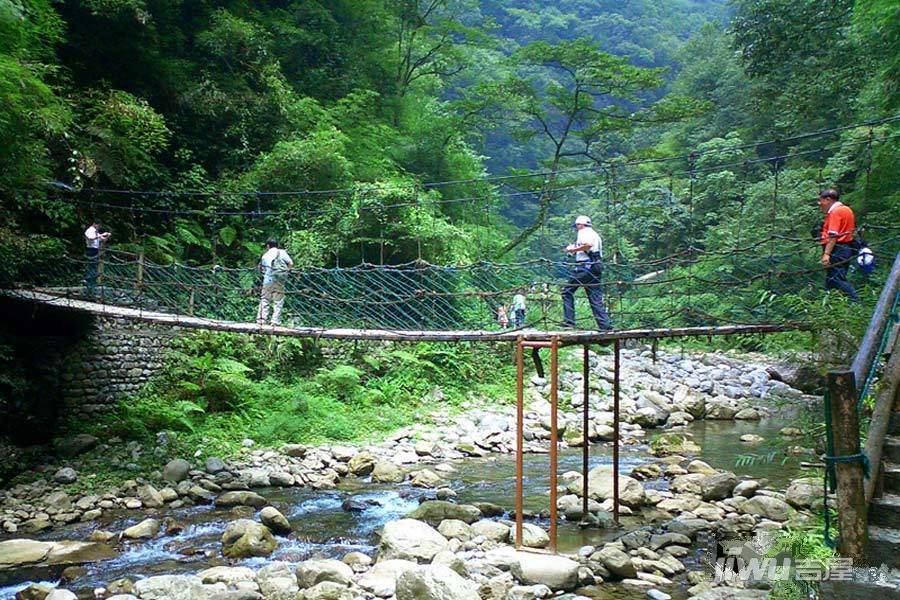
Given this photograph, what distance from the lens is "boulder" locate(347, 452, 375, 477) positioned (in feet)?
23.0

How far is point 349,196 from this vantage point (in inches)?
401

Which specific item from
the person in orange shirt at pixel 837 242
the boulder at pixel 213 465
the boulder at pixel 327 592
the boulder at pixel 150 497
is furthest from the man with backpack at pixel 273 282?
the person in orange shirt at pixel 837 242

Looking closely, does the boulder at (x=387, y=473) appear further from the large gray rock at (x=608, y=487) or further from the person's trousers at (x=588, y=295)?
the person's trousers at (x=588, y=295)

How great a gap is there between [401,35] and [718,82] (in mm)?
8988

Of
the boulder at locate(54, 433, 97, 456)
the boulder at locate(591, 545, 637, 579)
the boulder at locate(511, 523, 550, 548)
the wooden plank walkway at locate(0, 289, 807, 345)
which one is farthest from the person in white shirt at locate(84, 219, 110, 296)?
the boulder at locate(591, 545, 637, 579)

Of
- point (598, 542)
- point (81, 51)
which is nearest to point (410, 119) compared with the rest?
point (81, 51)

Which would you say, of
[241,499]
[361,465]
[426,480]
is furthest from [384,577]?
[361,465]

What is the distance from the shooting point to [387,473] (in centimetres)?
684

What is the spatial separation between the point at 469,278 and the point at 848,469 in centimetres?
762

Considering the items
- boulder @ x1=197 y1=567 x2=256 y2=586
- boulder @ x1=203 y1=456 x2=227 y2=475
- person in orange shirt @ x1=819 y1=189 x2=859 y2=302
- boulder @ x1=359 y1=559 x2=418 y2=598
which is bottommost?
boulder @ x1=197 y1=567 x2=256 y2=586

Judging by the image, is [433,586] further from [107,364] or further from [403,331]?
[107,364]

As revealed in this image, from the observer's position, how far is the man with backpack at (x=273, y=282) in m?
A: 6.66

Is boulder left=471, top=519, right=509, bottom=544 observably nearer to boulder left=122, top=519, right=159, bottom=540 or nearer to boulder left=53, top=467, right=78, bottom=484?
boulder left=122, top=519, right=159, bottom=540

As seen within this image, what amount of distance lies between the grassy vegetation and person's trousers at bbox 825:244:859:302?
17.4 feet
